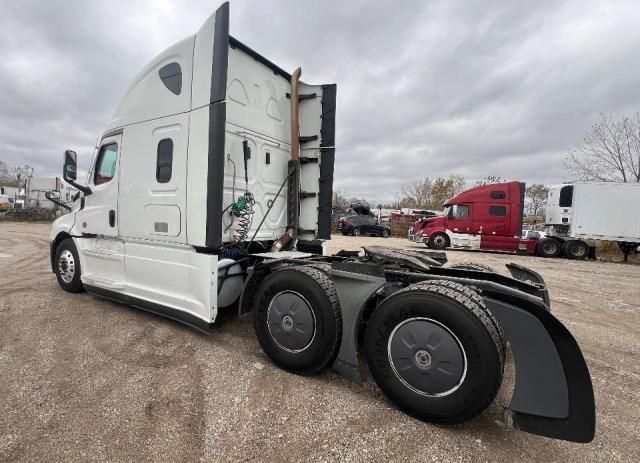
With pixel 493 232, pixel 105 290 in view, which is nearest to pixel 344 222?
pixel 493 232

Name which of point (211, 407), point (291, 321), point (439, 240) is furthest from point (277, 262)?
point (439, 240)

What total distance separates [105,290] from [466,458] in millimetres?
4744

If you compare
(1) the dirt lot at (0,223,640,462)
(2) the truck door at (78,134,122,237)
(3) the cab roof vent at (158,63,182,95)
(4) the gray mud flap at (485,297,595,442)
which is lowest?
(1) the dirt lot at (0,223,640,462)

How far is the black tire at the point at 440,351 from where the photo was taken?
2.03 m

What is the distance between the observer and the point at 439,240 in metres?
16.3

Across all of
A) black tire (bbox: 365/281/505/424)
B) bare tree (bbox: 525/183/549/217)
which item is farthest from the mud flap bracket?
bare tree (bbox: 525/183/549/217)

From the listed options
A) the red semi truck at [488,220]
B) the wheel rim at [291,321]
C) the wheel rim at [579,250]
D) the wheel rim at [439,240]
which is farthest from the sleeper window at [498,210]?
the wheel rim at [291,321]

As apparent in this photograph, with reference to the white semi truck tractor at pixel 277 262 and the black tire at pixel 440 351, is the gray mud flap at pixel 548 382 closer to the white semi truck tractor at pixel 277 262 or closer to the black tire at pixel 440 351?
the white semi truck tractor at pixel 277 262

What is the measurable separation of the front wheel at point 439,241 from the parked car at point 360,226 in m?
8.75

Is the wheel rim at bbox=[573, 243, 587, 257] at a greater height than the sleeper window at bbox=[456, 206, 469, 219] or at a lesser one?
lesser

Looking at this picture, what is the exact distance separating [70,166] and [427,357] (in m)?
5.49

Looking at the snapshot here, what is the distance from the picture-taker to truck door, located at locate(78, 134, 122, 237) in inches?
170

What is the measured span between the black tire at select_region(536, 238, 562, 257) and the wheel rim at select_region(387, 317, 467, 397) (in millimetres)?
16278

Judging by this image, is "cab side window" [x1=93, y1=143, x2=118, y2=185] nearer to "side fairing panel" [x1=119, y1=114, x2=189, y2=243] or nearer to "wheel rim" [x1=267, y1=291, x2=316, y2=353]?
"side fairing panel" [x1=119, y1=114, x2=189, y2=243]
